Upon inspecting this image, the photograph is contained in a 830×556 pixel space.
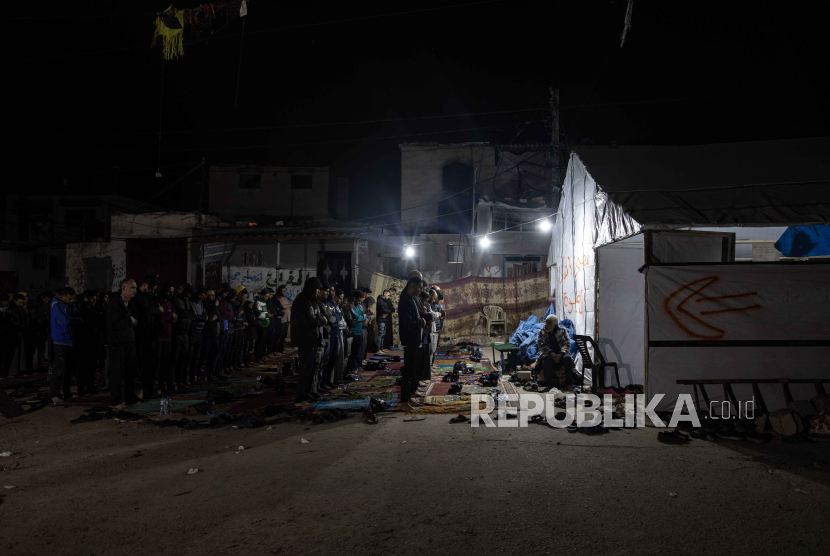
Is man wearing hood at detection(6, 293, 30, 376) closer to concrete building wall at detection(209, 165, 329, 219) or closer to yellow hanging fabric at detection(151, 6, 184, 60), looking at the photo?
yellow hanging fabric at detection(151, 6, 184, 60)

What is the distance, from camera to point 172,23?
9.19 metres

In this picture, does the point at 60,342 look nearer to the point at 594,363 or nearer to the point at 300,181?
the point at 594,363

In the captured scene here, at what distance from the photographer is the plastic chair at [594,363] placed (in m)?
8.89

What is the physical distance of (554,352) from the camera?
941 cm

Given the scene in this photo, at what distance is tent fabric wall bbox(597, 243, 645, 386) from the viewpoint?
31.0ft

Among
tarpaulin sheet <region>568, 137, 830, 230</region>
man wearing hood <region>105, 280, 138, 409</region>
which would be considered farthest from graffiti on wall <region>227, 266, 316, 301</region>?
tarpaulin sheet <region>568, 137, 830, 230</region>

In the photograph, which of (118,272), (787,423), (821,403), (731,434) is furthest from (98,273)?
(821,403)

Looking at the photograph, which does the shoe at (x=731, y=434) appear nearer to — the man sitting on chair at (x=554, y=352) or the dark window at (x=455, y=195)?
the man sitting on chair at (x=554, y=352)

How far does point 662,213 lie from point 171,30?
9.59 m

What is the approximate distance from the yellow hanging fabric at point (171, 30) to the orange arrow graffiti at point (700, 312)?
9897 millimetres

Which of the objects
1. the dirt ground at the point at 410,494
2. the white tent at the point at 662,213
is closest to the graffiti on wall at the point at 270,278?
the white tent at the point at 662,213

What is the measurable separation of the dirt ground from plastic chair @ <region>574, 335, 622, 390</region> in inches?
108

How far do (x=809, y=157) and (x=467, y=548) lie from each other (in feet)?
32.7

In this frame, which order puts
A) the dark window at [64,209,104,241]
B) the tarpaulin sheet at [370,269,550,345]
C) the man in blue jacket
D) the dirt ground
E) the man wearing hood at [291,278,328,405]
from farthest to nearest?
the dark window at [64,209,104,241] → the tarpaulin sheet at [370,269,550,345] → the man wearing hood at [291,278,328,405] → the man in blue jacket → the dirt ground
